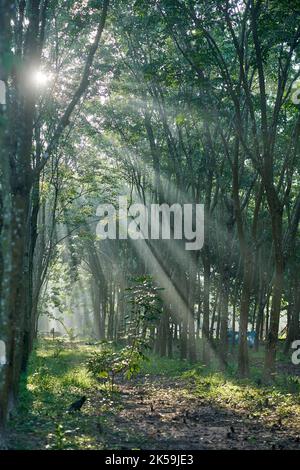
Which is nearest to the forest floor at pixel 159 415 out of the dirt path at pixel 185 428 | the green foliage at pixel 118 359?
the dirt path at pixel 185 428

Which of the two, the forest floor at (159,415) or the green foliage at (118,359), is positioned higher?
the green foliage at (118,359)

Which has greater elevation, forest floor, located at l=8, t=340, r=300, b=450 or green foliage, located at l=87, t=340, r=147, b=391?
green foliage, located at l=87, t=340, r=147, b=391

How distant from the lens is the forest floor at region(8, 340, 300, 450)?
8.97 metres

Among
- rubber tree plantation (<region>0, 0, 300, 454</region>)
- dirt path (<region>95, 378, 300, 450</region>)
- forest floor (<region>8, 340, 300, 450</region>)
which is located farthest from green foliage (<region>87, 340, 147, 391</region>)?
dirt path (<region>95, 378, 300, 450</region>)

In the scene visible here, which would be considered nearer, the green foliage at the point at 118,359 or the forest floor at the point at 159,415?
the forest floor at the point at 159,415

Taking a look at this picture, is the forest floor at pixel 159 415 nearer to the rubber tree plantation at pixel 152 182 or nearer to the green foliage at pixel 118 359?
the rubber tree plantation at pixel 152 182

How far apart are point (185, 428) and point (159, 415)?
5.25 ft

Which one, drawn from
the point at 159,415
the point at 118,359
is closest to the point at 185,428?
the point at 159,415

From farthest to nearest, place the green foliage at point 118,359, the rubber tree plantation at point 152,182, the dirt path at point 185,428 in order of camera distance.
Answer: the green foliage at point 118,359, the rubber tree plantation at point 152,182, the dirt path at point 185,428

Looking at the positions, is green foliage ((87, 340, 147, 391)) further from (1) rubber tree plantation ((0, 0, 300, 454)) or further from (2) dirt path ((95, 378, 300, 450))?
(2) dirt path ((95, 378, 300, 450))

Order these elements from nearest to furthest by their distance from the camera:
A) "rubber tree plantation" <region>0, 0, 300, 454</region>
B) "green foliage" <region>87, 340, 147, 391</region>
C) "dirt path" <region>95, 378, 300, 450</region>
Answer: "dirt path" <region>95, 378, 300, 450</region>
"rubber tree plantation" <region>0, 0, 300, 454</region>
"green foliage" <region>87, 340, 147, 391</region>

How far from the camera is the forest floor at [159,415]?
353 inches
